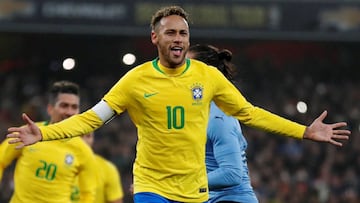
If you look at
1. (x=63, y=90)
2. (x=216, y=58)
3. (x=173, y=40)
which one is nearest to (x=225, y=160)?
(x=216, y=58)

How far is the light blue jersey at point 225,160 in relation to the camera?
6.98 metres

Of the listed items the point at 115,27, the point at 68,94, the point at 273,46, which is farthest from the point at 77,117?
the point at 273,46

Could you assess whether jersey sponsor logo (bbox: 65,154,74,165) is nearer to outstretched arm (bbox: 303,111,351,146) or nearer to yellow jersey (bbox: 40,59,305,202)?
yellow jersey (bbox: 40,59,305,202)

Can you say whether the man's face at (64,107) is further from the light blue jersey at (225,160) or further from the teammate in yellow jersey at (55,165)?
the light blue jersey at (225,160)

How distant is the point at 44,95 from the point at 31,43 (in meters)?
1.13

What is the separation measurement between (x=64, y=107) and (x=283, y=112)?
12.5 meters

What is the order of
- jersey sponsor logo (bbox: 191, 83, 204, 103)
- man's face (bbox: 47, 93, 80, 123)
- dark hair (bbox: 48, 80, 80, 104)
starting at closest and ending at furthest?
1. jersey sponsor logo (bbox: 191, 83, 204, 103)
2. man's face (bbox: 47, 93, 80, 123)
3. dark hair (bbox: 48, 80, 80, 104)

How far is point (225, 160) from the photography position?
6.98 m

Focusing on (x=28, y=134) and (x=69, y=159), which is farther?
(x=69, y=159)

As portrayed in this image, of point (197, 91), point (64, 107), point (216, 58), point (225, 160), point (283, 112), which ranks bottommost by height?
point (283, 112)

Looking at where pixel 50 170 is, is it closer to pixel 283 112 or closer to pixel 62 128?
pixel 62 128

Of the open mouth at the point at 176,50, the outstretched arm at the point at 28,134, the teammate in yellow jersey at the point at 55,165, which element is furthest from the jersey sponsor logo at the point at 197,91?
the teammate in yellow jersey at the point at 55,165

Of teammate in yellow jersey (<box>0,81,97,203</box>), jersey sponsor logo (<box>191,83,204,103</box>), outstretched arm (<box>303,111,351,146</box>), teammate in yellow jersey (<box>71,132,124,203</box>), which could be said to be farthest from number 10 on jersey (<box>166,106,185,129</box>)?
teammate in yellow jersey (<box>71,132,124,203</box>)

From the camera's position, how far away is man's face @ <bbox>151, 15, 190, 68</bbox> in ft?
21.7
